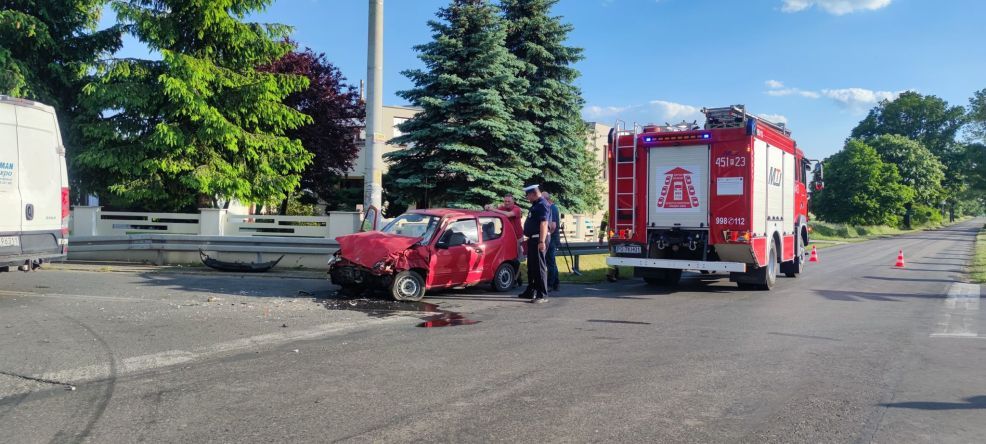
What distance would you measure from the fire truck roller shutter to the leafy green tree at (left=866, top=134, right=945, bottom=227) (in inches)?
2758

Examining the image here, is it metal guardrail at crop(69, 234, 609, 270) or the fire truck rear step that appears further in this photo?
metal guardrail at crop(69, 234, 609, 270)

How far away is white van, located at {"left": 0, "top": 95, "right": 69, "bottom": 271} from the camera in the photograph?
9.66 meters

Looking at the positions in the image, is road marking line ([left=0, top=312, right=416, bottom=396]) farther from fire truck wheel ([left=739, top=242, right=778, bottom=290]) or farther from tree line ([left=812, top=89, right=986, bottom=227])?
tree line ([left=812, top=89, right=986, bottom=227])

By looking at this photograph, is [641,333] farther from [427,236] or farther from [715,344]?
[427,236]

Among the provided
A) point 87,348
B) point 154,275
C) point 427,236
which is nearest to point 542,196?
point 427,236

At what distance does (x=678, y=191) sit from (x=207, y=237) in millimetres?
10939

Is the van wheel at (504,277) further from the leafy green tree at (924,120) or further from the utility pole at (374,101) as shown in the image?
the leafy green tree at (924,120)

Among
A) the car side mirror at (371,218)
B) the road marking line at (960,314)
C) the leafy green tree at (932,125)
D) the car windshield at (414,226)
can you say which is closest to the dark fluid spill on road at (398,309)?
the car windshield at (414,226)

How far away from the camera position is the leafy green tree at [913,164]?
235 ft

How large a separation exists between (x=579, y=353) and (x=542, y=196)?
506 centimetres

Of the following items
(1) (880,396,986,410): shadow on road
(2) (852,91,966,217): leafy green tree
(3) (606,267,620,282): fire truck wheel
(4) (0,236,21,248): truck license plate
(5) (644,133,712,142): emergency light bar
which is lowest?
(1) (880,396,986,410): shadow on road

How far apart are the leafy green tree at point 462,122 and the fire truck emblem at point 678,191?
29.7ft

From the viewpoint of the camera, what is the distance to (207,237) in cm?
1625

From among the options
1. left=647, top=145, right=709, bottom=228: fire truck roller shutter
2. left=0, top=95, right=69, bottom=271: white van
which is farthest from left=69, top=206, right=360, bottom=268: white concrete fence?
left=647, top=145, right=709, bottom=228: fire truck roller shutter
